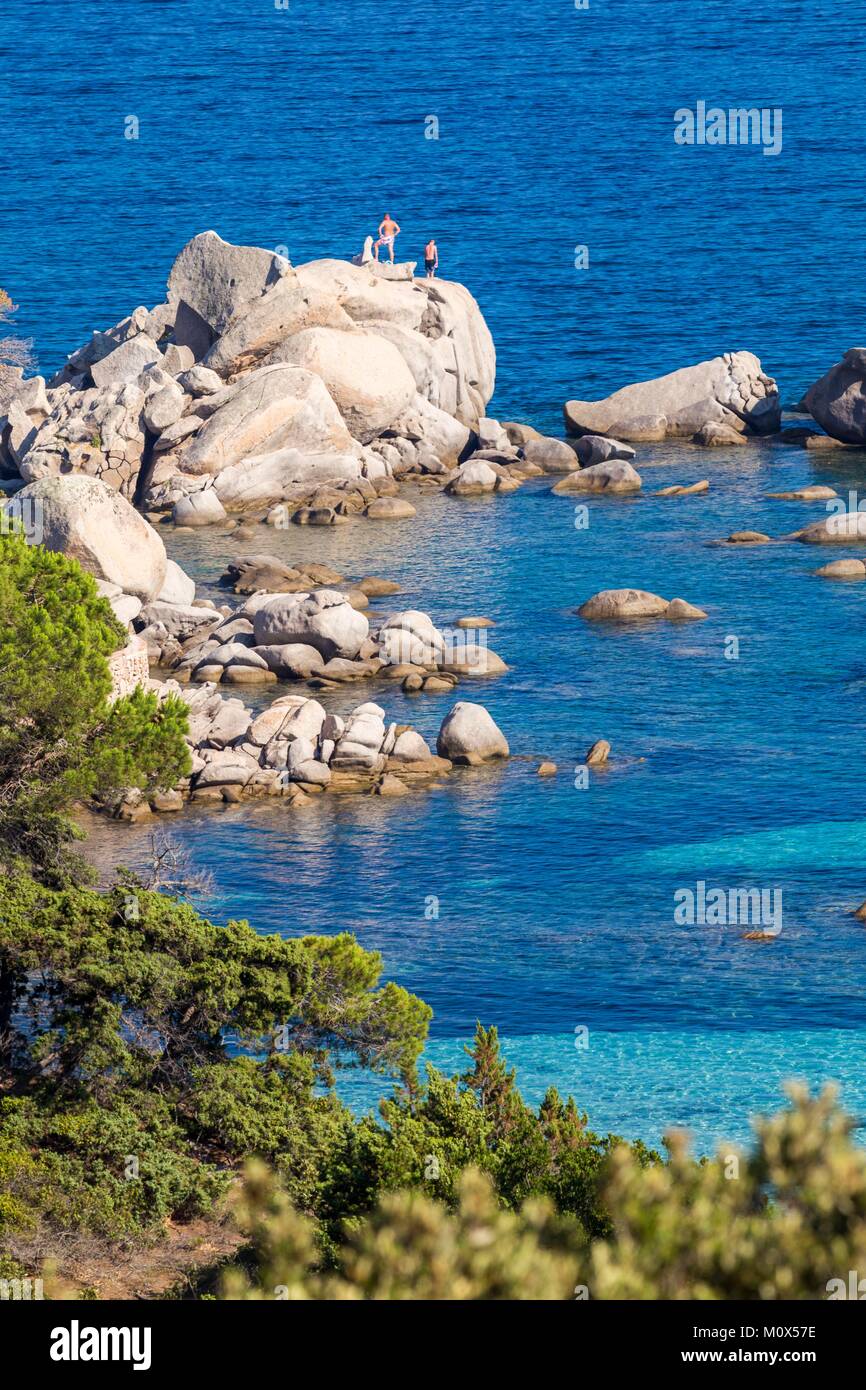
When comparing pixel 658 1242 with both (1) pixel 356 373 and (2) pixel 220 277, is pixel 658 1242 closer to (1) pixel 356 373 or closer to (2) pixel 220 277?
(1) pixel 356 373

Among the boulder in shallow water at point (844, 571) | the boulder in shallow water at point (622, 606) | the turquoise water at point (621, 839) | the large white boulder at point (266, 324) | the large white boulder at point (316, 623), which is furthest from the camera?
the large white boulder at point (266, 324)

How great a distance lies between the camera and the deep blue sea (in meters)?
43.0

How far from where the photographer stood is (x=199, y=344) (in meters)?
93.0

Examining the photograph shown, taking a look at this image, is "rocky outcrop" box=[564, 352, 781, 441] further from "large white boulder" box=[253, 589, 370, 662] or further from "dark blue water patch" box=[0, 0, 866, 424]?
"large white boulder" box=[253, 589, 370, 662]

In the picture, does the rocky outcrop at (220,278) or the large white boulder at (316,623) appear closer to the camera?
the large white boulder at (316,623)

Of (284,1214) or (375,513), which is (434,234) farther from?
(284,1214)

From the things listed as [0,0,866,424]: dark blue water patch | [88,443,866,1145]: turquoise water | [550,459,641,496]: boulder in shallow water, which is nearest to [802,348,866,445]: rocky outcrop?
[550,459,641,496]: boulder in shallow water

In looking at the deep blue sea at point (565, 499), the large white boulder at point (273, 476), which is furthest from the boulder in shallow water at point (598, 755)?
the large white boulder at point (273, 476)

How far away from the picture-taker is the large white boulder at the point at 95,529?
208 ft

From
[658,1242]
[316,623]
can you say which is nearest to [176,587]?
[316,623]

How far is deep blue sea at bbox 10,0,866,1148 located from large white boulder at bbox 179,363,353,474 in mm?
5471

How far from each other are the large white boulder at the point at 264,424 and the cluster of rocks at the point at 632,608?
19647mm

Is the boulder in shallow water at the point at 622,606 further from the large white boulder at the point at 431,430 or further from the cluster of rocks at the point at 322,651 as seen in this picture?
the large white boulder at the point at 431,430
